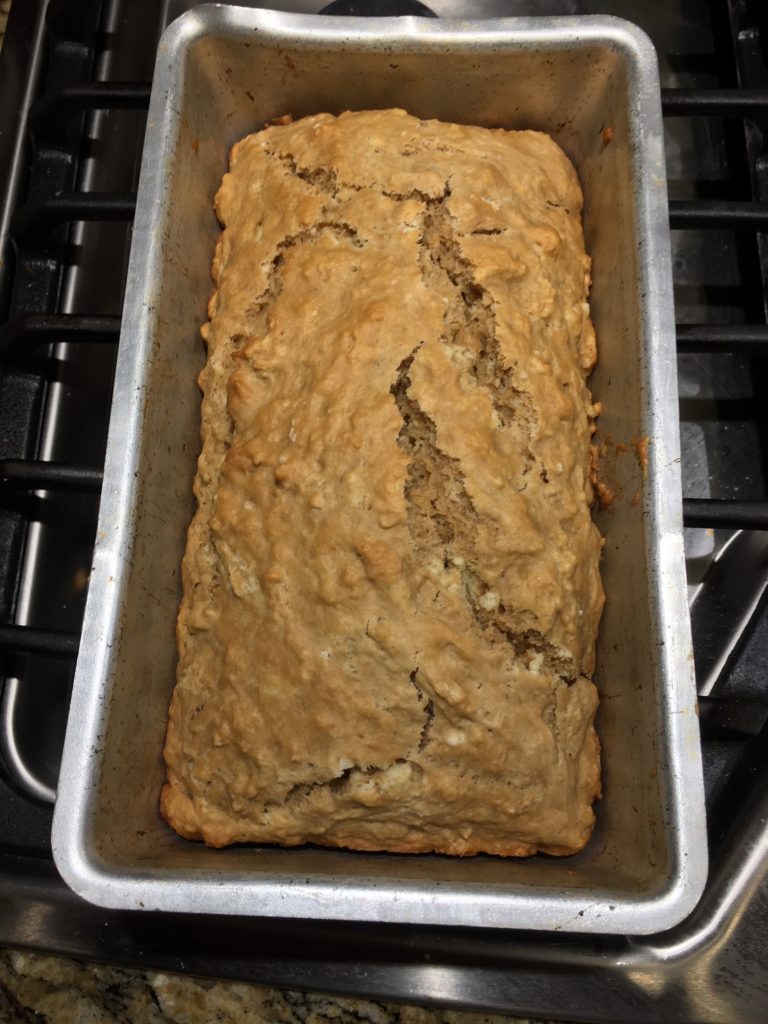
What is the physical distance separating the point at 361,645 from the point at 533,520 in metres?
0.28

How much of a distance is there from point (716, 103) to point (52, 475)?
113 cm

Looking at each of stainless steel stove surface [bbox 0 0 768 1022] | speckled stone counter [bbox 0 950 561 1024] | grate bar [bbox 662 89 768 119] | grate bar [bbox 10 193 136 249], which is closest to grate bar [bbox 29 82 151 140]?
stainless steel stove surface [bbox 0 0 768 1022]

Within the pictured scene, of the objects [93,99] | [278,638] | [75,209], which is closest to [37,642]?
[278,638]

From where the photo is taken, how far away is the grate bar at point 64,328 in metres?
1.10

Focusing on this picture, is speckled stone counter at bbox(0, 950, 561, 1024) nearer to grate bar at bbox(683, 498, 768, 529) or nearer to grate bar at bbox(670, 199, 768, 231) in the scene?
grate bar at bbox(683, 498, 768, 529)

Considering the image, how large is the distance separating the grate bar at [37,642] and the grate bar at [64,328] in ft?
1.40

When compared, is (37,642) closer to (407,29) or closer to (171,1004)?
(171,1004)

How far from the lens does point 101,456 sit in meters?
A: 1.33

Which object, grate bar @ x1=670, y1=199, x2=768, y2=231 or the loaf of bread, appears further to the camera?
grate bar @ x1=670, y1=199, x2=768, y2=231

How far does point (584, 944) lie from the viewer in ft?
3.33

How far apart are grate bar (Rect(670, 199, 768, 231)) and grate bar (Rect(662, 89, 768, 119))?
5.9 inches

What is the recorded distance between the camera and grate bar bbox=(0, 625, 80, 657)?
3.31 feet

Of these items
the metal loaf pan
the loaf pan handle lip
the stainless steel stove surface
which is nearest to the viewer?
the metal loaf pan

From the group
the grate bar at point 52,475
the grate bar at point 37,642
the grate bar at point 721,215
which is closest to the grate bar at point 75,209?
the grate bar at point 52,475
